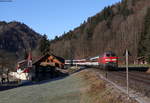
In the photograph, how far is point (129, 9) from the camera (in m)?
160

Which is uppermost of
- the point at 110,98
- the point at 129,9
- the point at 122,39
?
the point at 129,9

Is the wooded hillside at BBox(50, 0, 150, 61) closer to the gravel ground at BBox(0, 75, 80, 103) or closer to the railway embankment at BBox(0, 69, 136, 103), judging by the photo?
the gravel ground at BBox(0, 75, 80, 103)

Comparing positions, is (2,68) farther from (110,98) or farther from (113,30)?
(113,30)

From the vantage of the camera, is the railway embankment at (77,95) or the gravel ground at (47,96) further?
the gravel ground at (47,96)

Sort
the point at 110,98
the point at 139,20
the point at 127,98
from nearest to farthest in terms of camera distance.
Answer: the point at 127,98
the point at 110,98
the point at 139,20

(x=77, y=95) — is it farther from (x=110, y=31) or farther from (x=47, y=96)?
(x=110, y=31)

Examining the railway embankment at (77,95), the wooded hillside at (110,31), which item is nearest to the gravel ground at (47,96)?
the railway embankment at (77,95)

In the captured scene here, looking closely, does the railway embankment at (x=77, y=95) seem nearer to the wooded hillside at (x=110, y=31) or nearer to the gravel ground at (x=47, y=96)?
the gravel ground at (x=47, y=96)

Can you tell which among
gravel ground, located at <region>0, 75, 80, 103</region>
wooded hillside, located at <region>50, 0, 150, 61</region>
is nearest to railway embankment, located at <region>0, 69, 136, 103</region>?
gravel ground, located at <region>0, 75, 80, 103</region>

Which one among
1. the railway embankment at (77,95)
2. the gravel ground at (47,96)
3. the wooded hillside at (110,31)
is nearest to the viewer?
the railway embankment at (77,95)

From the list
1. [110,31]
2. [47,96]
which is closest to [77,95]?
[47,96]

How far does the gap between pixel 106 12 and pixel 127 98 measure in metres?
164

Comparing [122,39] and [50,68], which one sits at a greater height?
[122,39]

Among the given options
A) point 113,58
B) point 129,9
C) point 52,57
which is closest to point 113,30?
point 129,9
